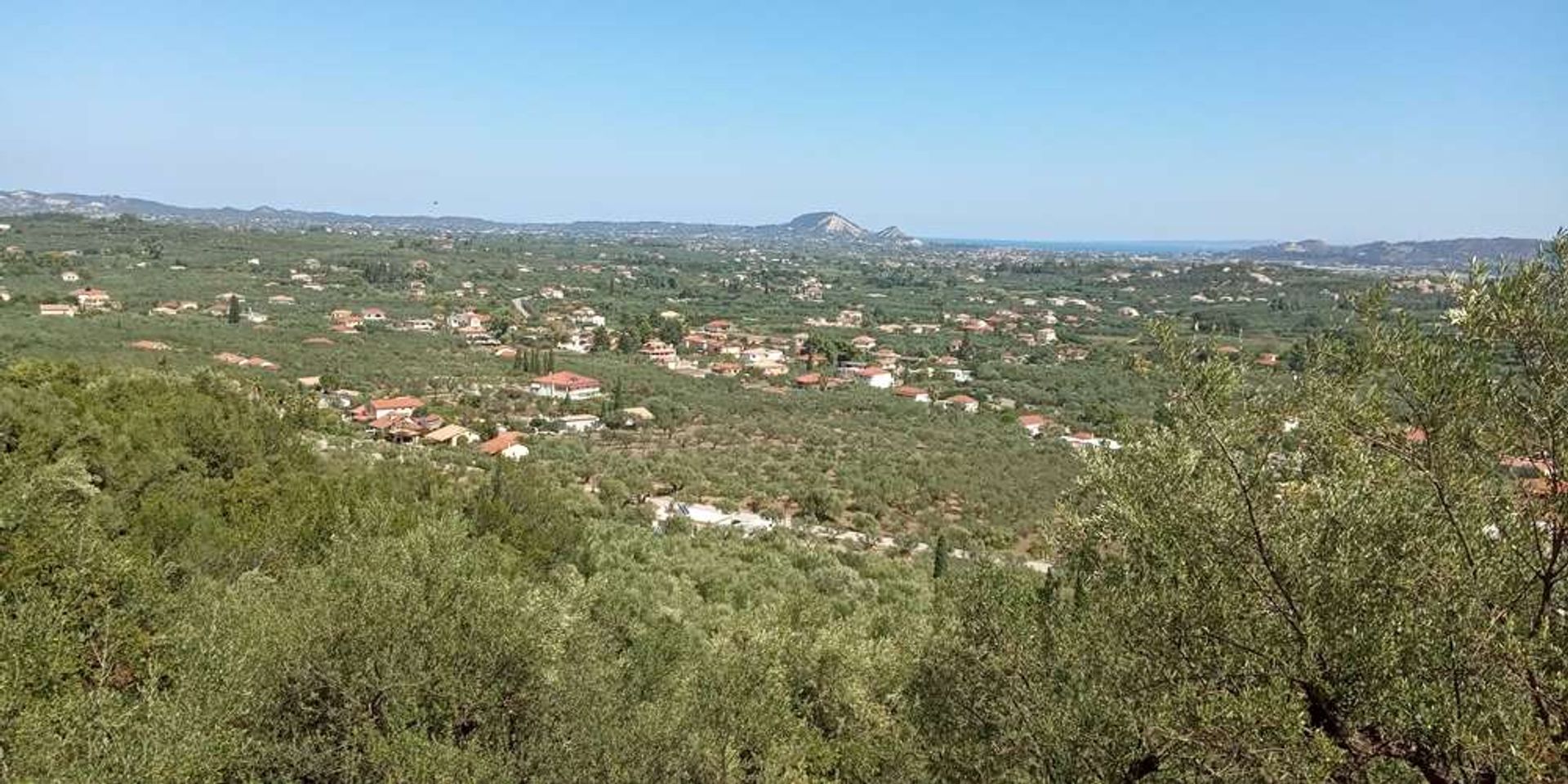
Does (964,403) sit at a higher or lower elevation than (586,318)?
lower

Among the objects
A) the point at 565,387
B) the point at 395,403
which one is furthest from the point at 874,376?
the point at 395,403

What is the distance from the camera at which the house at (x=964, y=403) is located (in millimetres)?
59250

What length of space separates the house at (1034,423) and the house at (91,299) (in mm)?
68898

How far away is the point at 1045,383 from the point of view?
69.3 m

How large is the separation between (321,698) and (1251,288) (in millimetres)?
149556

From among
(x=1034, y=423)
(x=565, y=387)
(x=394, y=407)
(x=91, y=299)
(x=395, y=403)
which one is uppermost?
(x=91, y=299)

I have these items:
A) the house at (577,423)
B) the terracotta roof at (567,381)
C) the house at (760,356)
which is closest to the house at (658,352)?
the house at (760,356)

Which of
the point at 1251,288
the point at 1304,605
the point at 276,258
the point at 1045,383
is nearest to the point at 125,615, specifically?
the point at 1304,605

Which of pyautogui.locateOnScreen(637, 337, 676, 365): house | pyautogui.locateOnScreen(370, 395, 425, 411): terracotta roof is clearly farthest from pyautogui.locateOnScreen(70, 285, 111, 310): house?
pyautogui.locateOnScreen(637, 337, 676, 365): house

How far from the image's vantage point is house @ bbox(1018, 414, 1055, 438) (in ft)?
172

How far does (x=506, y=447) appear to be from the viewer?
40062mm

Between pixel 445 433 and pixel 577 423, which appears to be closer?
pixel 445 433

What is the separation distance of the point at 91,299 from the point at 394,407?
44583 millimetres

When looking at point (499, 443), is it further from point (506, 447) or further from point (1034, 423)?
point (1034, 423)
